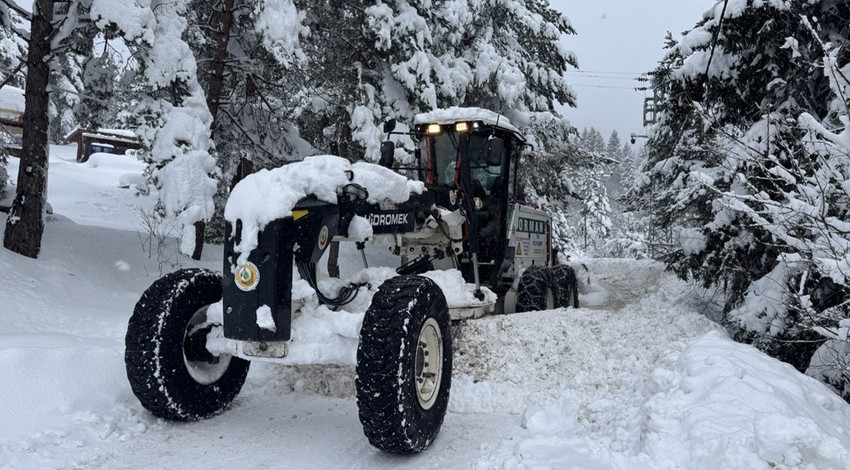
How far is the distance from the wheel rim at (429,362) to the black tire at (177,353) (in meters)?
1.61

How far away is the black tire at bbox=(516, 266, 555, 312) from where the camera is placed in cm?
813

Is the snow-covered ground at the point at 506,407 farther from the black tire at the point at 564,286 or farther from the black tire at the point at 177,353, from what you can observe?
the black tire at the point at 564,286

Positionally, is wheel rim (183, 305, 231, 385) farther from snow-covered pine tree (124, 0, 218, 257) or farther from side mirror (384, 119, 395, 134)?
snow-covered pine tree (124, 0, 218, 257)

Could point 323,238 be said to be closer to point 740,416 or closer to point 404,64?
point 740,416

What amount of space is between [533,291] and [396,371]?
4784 millimetres

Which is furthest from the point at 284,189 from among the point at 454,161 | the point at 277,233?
the point at 454,161

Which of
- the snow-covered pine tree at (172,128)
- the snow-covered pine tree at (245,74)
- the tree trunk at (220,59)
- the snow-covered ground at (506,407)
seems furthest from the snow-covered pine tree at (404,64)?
the snow-covered ground at (506,407)

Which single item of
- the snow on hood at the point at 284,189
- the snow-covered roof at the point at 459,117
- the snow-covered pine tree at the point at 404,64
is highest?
the snow-covered pine tree at the point at 404,64

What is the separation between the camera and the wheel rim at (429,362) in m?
4.20

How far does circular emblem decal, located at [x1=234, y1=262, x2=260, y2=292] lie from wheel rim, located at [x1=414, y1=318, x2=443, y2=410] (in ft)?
3.76

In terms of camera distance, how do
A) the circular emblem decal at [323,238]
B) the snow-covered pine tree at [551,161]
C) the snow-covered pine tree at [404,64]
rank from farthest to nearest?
the snow-covered pine tree at [551,161], the snow-covered pine tree at [404,64], the circular emblem decal at [323,238]

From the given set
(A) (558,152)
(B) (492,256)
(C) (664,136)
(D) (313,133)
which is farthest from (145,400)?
(A) (558,152)

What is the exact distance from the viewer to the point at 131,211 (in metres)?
23.8

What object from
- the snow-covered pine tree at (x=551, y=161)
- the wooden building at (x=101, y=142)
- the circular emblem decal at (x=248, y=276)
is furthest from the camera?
the wooden building at (x=101, y=142)
